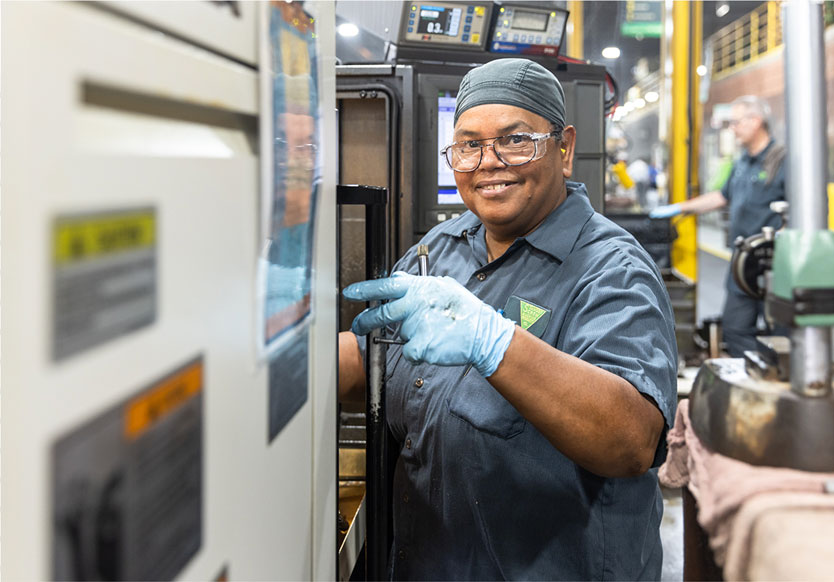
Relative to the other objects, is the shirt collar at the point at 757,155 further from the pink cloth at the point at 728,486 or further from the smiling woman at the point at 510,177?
the pink cloth at the point at 728,486

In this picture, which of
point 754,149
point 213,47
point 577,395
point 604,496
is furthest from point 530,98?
point 754,149

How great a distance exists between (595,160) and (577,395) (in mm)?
1773

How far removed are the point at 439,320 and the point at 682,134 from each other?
15.1 feet

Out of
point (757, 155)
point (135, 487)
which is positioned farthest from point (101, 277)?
point (757, 155)

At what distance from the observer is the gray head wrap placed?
1.62 metres

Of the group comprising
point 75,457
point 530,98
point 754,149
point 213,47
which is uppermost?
point 754,149

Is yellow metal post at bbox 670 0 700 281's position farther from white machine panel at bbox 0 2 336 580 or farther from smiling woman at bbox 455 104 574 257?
white machine panel at bbox 0 2 336 580

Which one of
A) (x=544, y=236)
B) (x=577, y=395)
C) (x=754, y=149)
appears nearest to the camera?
(x=577, y=395)

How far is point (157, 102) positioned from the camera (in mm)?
A: 497

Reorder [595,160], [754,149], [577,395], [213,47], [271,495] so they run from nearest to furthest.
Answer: [213,47] < [271,495] < [577,395] < [595,160] < [754,149]

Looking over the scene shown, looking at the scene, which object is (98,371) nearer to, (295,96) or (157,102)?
(157,102)

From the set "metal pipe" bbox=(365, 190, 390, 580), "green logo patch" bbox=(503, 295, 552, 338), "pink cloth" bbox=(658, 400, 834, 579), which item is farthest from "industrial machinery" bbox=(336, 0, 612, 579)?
"pink cloth" bbox=(658, 400, 834, 579)

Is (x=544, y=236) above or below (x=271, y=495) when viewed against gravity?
above

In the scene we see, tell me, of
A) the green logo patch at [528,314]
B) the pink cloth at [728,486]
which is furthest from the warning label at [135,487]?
the green logo patch at [528,314]
